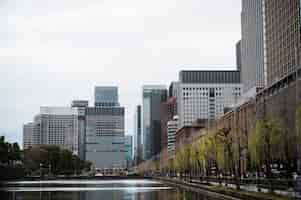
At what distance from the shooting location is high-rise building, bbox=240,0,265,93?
160125 mm

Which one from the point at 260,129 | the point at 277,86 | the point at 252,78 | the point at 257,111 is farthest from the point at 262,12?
the point at 260,129

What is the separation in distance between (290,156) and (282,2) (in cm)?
7686

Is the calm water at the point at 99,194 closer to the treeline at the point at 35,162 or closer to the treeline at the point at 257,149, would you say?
the treeline at the point at 257,149

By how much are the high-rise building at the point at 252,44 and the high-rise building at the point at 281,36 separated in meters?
9.08

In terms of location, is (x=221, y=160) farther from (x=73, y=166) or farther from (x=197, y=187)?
(x=73, y=166)

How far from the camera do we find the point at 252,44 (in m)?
171

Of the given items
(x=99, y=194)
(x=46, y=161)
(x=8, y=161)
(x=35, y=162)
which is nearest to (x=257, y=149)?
(x=99, y=194)

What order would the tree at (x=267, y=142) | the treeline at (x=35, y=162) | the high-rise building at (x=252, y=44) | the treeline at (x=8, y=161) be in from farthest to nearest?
the high-rise building at (x=252, y=44) < the treeline at (x=35, y=162) < the treeline at (x=8, y=161) < the tree at (x=267, y=142)

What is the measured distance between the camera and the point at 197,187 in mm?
64375

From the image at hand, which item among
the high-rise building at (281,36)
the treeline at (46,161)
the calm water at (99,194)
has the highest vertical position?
the high-rise building at (281,36)

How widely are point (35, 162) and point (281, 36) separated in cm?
8745

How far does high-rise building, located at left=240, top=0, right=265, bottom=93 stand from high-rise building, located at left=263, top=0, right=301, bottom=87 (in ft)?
29.8

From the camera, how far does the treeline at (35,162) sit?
5443 inches

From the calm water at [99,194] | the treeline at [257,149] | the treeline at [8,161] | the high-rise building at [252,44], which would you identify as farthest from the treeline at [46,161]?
the calm water at [99,194]
